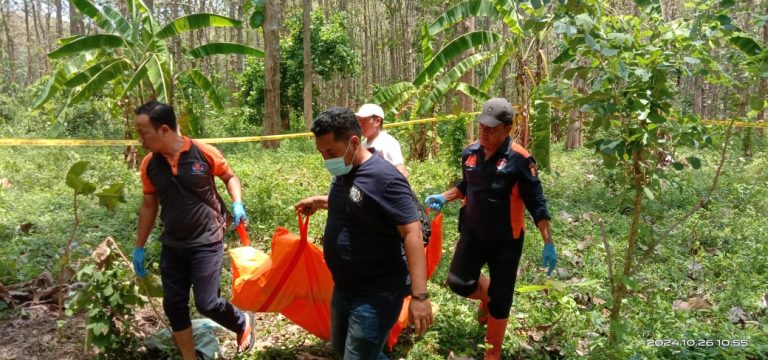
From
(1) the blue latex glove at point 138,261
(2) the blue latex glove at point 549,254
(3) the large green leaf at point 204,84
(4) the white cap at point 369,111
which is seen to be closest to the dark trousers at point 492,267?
(2) the blue latex glove at point 549,254

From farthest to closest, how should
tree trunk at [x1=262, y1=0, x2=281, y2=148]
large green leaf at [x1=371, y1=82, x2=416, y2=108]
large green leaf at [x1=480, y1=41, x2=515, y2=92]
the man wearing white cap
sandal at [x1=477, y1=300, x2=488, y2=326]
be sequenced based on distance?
tree trunk at [x1=262, y1=0, x2=281, y2=148]
large green leaf at [x1=371, y1=82, x2=416, y2=108]
large green leaf at [x1=480, y1=41, x2=515, y2=92]
the man wearing white cap
sandal at [x1=477, y1=300, x2=488, y2=326]

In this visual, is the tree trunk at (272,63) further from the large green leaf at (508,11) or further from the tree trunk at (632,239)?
the tree trunk at (632,239)

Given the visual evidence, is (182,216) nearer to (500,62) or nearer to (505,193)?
(505,193)

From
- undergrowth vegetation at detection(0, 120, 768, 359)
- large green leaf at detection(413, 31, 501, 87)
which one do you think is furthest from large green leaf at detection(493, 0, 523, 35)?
undergrowth vegetation at detection(0, 120, 768, 359)

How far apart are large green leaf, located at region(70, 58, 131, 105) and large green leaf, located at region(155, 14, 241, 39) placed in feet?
2.37

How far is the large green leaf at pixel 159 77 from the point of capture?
6562mm

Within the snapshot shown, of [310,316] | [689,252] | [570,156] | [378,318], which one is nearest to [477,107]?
[570,156]

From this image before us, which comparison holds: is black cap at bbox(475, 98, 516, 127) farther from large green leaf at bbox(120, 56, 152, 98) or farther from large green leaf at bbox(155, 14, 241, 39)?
large green leaf at bbox(120, 56, 152, 98)

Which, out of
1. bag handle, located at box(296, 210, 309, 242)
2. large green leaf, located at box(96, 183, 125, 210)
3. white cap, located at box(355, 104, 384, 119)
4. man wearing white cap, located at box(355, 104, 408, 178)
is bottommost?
bag handle, located at box(296, 210, 309, 242)

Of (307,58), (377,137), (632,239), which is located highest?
(307,58)

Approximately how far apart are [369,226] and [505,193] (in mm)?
1223

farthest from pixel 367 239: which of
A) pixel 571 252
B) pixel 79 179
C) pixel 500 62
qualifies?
pixel 500 62

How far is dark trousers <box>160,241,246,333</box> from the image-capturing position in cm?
317

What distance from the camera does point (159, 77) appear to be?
6633mm
